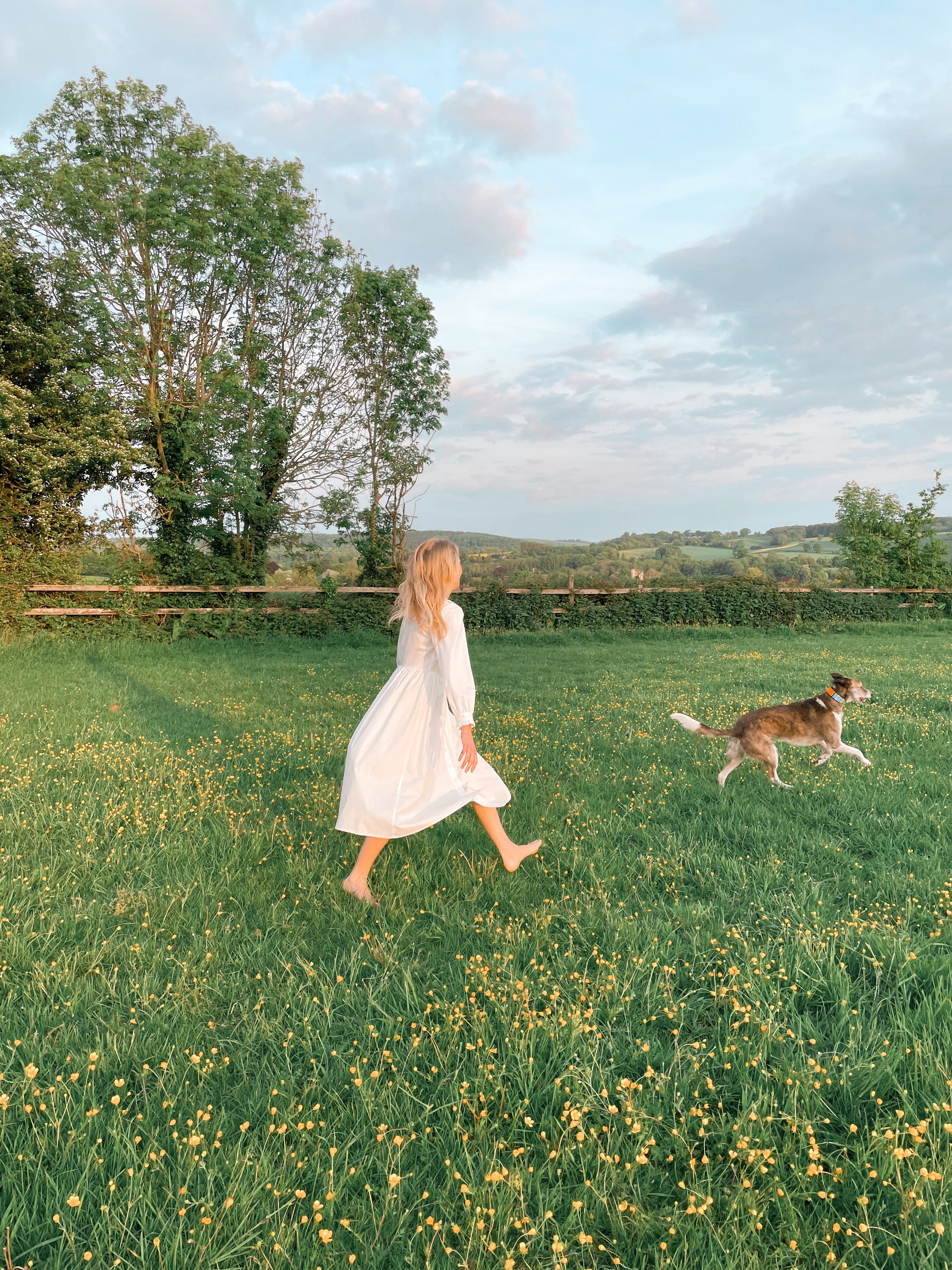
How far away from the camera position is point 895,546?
106ft

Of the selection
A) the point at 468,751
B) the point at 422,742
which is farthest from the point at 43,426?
the point at 468,751

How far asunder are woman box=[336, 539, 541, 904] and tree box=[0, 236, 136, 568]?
1746cm

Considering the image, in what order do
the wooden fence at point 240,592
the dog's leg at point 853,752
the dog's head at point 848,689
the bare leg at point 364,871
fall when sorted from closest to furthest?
the bare leg at point 364,871 < the dog's leg at point 853,752 < the dog's head at point 848,689 < the wooden fence at point 240,592

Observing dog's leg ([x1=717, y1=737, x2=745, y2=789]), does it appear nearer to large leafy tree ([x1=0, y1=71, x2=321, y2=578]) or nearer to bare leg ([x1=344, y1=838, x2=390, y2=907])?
bare leg ([x1=344, y1=838, x2=390, y2=907])

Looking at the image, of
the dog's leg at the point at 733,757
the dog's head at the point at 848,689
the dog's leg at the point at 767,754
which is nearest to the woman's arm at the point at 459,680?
the dog's leg at the point at 733,757

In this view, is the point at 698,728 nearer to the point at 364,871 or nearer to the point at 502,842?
the point at 502,842

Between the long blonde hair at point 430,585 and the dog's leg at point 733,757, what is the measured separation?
376 cm

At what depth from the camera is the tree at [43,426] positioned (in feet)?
58.7

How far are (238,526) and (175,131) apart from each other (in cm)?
1209

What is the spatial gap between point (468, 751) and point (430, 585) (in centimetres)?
112

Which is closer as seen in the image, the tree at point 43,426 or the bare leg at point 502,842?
the bare leg at point 502,842

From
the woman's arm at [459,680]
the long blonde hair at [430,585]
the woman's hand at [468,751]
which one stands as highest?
the long blonde hair at [430,585]

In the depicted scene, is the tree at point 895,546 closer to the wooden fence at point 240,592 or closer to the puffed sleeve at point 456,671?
the wooden fence at point 240,592

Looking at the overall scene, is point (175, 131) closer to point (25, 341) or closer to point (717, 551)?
point (25, 341)
